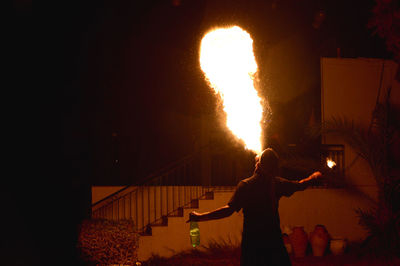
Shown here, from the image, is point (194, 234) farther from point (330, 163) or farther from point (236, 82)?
point (330, 163)

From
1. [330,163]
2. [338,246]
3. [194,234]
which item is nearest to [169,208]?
[194,234]

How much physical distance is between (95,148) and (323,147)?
21.3 feet

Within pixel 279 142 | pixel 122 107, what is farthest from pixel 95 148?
pixel 279 142

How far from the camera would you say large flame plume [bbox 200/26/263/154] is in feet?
23.5

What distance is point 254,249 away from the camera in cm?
454

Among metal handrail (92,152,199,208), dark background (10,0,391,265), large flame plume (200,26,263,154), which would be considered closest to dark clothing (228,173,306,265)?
large flame plume (200,26,263,154)

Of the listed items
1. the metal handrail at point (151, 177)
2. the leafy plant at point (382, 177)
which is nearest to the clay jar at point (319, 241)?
the leafy plant at point (382, 177)

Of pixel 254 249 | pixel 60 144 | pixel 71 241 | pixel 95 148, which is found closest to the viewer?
pixel 254 249

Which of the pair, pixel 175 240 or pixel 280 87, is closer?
pixel 175 240

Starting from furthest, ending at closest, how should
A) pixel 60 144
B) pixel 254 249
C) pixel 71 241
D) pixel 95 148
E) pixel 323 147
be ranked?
pixel 95 148 < pixel 323 147 < pixel 60 144 < pixel 71 241 < pixel 254 249

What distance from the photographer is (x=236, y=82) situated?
8.36 metres

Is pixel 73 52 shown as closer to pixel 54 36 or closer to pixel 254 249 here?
pixel 54 36

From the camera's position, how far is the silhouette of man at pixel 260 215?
452 cm

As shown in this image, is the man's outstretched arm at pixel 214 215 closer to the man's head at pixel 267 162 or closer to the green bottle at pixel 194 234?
the man's head at pixel 267 162
